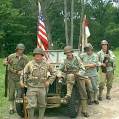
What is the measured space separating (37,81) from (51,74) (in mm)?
365

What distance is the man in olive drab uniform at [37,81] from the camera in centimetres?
992

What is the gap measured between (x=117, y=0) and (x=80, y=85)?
6128cm

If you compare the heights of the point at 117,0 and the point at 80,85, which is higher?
the point at 117,0

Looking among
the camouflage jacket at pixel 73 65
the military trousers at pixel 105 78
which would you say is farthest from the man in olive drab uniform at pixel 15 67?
the military trousers at pixel 105 78

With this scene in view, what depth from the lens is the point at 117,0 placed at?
233 feet

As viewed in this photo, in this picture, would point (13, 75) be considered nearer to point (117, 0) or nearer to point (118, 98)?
point (118, 98)

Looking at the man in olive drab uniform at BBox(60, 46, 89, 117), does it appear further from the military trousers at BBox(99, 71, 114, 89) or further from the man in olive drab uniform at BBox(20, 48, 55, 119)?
the military trousers at BBox(99, 71, 114, 89)

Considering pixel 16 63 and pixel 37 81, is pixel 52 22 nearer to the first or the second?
pixel 16 63

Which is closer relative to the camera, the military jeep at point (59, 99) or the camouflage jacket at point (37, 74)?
the camouflage jacket at point (37, 74)

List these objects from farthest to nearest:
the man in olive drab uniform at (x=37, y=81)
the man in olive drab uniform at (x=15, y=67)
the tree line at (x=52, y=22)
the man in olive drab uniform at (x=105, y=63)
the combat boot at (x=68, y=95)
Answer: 1. the tree line at (x=52, y=22)
2. the man in olive drab uniform at (x=105, y=63)
3. the man in olive drab uniform at (x=15, y=67)
4. the combat boot at (x=68, y=95)
5. the man in olive drab uniform at (x=37, y=81)

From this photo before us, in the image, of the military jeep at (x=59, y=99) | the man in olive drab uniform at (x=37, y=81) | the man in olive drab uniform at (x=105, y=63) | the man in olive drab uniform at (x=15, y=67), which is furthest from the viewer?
the man in olive drab uniform at (x=105, y=63)

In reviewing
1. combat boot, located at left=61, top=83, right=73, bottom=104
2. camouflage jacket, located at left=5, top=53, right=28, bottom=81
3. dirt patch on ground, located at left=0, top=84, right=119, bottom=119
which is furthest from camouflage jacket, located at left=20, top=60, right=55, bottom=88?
dirt patch on ground, located at left=0, top=84, right=119, bottom=119

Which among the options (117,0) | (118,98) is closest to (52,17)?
(117,0)

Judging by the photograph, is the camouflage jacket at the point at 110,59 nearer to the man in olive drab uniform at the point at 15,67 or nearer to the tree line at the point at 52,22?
the man in olive drab uniform at the point at 15,67
